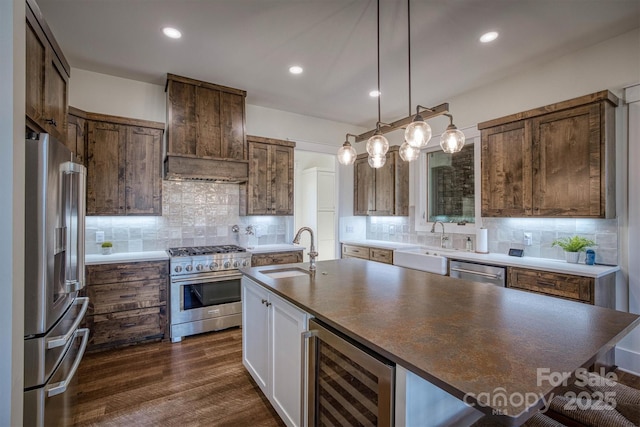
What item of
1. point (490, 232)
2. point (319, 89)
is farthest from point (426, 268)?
point (319, 89)

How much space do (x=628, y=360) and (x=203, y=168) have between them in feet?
15.0

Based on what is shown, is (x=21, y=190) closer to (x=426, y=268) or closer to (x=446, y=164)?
(x=426, y=268)

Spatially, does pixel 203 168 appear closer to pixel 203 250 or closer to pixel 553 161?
pixel 203 250

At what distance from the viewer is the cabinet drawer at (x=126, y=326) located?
297cm

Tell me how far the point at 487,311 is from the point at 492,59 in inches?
108

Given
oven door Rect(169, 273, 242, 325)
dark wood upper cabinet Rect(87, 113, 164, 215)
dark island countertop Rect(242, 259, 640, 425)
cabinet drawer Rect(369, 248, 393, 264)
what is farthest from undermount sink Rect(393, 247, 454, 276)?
dark wood upper cabinet Rect(87, 113, 164, 215)

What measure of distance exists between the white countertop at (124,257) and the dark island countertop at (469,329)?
1849mm

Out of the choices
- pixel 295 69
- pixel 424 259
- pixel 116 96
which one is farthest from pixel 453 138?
pixel 116 96

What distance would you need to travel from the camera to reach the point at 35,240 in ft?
4.56

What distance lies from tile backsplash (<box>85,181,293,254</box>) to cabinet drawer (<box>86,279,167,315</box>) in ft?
2.15

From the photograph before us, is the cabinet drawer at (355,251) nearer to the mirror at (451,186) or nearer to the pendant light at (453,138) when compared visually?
the mirror at (451,186)

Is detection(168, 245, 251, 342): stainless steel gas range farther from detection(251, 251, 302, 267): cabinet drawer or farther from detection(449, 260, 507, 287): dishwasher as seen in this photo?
detection(449, 260, 507, 287): dishwasher

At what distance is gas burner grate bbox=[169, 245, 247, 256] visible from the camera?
11.3ft

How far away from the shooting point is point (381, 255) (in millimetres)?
4355
